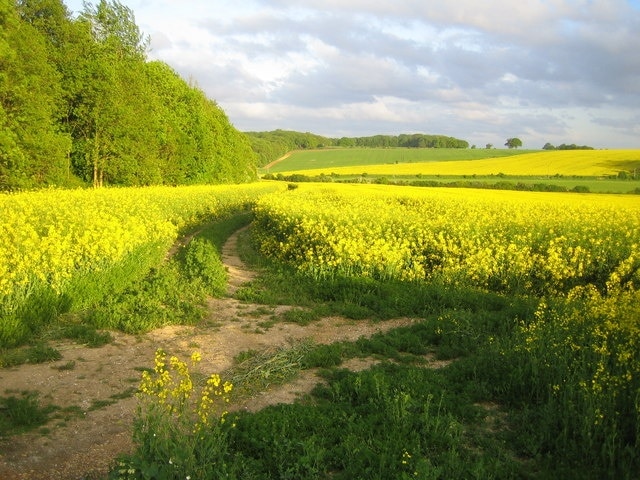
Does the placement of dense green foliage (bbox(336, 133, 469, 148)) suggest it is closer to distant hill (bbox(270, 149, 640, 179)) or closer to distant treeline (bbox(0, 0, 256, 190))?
distant hill (bbox(270, 149, 640, 179))

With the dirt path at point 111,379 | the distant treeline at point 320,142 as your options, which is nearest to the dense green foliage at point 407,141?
the distant treeline at point 320,142

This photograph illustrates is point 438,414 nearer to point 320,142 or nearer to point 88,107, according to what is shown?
point 88,107

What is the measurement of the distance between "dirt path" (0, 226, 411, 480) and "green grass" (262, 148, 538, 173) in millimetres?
84025

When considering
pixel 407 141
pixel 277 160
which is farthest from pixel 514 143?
pixel 277 160

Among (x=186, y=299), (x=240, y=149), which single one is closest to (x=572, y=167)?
(x=240, y=149)

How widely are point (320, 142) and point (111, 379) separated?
135 meters

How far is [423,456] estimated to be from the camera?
4.19 m

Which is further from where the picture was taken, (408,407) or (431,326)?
(431,326)

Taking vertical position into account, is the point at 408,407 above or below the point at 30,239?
below

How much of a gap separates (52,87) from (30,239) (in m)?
21.9

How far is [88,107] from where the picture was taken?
29.5 meters

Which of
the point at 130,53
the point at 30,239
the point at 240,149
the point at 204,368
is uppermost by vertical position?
the point at 130,53

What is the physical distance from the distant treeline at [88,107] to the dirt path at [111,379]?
58.1 ft

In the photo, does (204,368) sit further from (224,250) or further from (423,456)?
(224,250)
